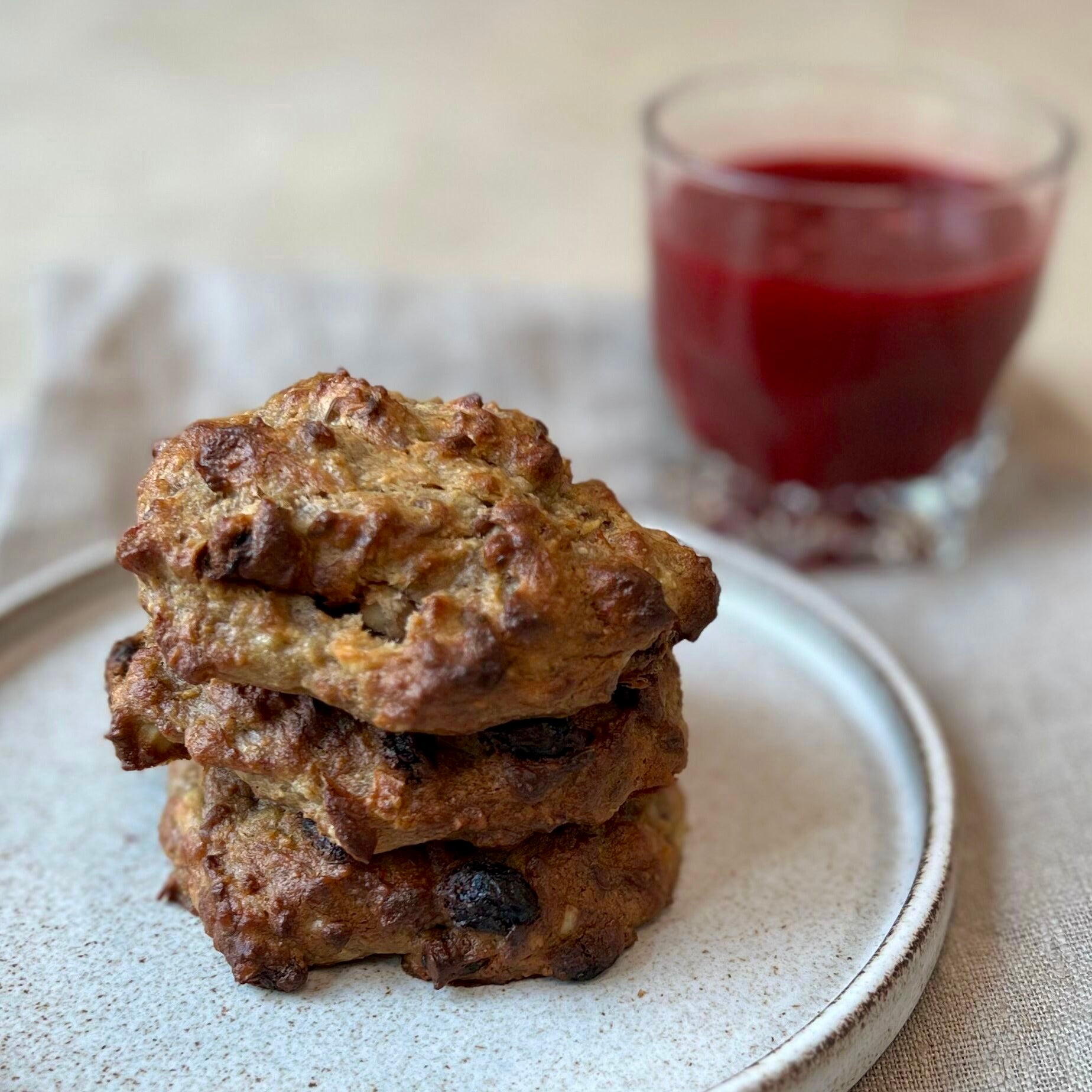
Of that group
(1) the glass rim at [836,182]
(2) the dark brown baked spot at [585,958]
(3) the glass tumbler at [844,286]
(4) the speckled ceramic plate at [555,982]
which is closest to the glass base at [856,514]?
(3) the glass tumbler at [844,286]

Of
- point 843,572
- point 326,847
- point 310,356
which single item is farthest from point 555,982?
→ point 310,356

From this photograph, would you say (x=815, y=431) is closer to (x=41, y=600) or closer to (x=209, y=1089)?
(x=41, y=600)

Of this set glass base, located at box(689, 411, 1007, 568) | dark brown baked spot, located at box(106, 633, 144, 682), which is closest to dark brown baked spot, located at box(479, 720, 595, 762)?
dark brown baked spot, located at box(106, 633, 144, 682)

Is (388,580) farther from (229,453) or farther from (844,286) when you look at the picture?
(844,286)

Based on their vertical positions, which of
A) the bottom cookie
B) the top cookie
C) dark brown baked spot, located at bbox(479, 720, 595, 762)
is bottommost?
the bottom cookie

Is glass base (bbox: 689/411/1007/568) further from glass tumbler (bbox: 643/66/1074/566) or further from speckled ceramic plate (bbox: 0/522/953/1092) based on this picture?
speckled ceramic plate (bbox: 0/522/953/1092)

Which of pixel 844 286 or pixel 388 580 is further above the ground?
pixel 388 580

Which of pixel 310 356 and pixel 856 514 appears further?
pixel 310 356
